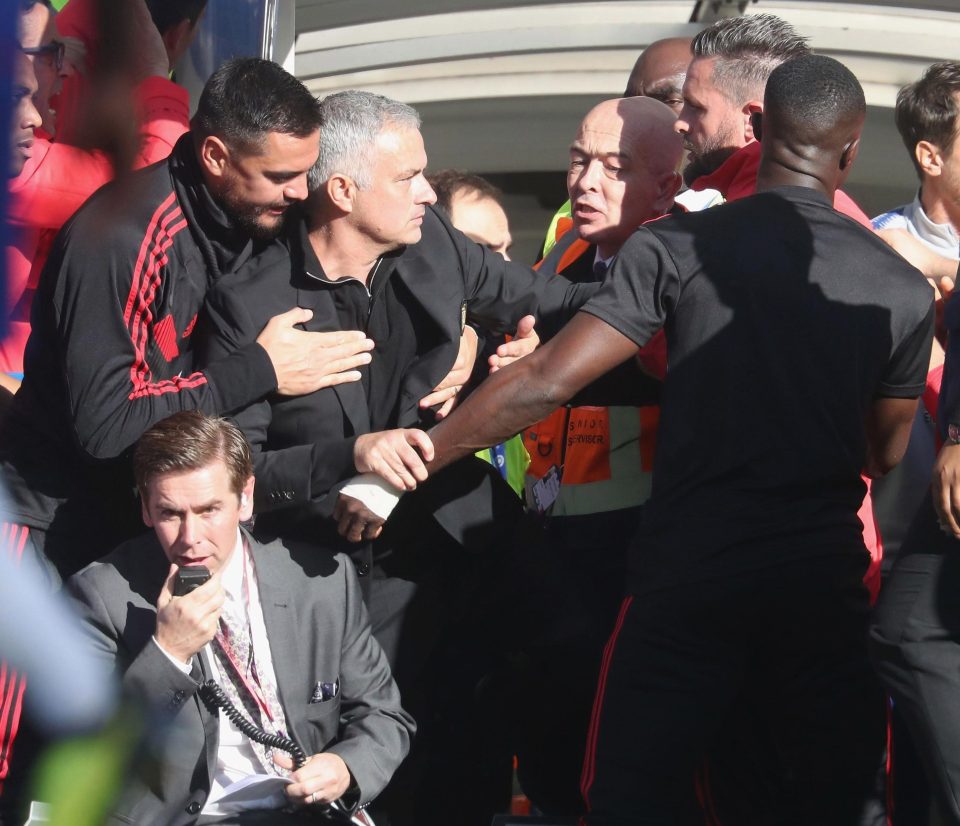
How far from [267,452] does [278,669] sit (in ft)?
1.44

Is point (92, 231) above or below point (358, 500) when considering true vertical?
above

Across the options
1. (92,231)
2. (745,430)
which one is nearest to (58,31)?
(92,231)

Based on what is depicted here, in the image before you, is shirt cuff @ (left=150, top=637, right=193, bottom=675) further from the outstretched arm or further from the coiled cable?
the outstretched arm

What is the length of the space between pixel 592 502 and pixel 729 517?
712 mm

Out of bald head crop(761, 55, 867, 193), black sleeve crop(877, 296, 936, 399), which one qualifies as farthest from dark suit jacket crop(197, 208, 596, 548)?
black sleeve crop(877, 296, 936, 399)

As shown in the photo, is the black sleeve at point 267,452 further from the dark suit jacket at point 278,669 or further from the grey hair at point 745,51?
the grey hair at point 745,51

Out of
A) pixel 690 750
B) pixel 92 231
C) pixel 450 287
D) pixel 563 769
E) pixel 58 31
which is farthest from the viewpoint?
pixel 563 769

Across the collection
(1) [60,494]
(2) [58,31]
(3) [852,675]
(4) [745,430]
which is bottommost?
(3) [852,675]

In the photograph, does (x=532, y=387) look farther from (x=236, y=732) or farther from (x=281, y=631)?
(x=236, y=732)

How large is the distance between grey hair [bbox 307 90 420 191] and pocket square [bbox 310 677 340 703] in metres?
1.04

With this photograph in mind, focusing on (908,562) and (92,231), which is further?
(92,231)

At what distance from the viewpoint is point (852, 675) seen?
2623 millimetres

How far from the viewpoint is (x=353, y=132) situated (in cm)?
315

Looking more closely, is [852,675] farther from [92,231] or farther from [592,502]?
[92,231]
